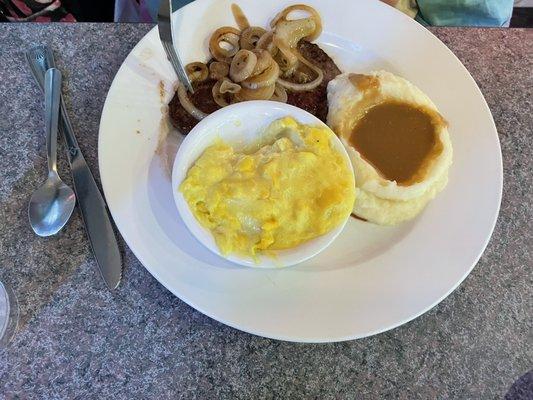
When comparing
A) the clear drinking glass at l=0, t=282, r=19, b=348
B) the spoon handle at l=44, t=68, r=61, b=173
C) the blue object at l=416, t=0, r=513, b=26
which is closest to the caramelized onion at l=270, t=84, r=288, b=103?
the spoon handle at l=44, t=68, r=61, b=173

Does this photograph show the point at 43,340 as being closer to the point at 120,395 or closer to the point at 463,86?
the point at 120,395

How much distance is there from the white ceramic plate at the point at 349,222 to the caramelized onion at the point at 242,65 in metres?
0.20

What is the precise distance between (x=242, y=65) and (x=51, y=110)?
0.75 metres

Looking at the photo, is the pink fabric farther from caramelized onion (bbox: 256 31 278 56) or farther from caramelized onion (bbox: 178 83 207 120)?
caramelized onion (bbox: 256 31 278 56)

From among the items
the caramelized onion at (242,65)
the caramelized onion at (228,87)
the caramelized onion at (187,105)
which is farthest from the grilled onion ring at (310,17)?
the caramelized onion at (187,105)

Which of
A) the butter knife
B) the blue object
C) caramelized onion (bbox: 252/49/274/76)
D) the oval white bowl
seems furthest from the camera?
the blue object

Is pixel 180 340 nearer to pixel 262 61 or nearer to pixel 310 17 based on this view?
pixel 262 61

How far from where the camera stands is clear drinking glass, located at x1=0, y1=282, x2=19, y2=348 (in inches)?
63.5

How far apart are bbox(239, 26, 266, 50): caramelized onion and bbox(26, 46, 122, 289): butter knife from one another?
76 centimetres

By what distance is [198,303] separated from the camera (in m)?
1.58

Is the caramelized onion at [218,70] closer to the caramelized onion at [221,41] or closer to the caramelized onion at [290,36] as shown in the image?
the caramelized onion at [221,41]

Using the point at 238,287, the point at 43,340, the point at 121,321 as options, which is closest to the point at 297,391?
the point at 238,287

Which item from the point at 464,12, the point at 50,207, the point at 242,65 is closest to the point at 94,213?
the point at 50,207

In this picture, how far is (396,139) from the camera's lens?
1895mm
